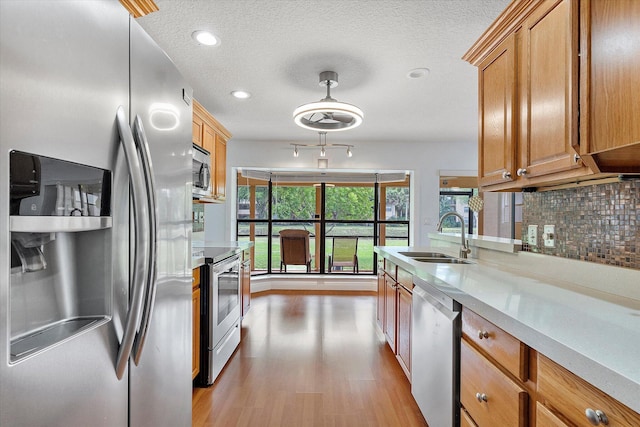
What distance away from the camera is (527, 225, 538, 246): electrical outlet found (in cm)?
192

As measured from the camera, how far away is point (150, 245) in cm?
93

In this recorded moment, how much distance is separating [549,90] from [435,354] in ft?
4.26

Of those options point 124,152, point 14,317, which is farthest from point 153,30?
point 14,317

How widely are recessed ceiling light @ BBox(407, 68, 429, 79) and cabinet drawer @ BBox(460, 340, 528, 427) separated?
216cm

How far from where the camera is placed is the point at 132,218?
932 mm

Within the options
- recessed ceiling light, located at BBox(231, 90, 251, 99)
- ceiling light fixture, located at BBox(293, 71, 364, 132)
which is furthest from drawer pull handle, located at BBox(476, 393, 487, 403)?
recessed ceiling light, located at BBox(231, 90, 251, 99)

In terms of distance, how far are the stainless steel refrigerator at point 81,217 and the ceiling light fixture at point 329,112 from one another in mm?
1637

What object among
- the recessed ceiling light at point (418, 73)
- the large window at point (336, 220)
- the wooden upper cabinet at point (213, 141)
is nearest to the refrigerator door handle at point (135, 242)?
the wooden upper cabinet at point (213, 141)

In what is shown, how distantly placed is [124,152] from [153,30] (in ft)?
5.77

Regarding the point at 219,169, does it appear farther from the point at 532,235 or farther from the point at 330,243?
the point at 532,235

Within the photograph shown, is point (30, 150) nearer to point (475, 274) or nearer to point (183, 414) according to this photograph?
point (183, 414)

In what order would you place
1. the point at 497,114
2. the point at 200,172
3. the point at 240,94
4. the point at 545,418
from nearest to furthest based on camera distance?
1. the point at 545,418
2. the point at 497,114
3. the point at 200,172
4. the point at 240,94

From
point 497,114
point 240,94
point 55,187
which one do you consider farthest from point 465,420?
point 240,94

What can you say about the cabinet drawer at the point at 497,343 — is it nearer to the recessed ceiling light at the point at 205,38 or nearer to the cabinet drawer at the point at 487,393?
the cabinet drawer at the point at 487,393
